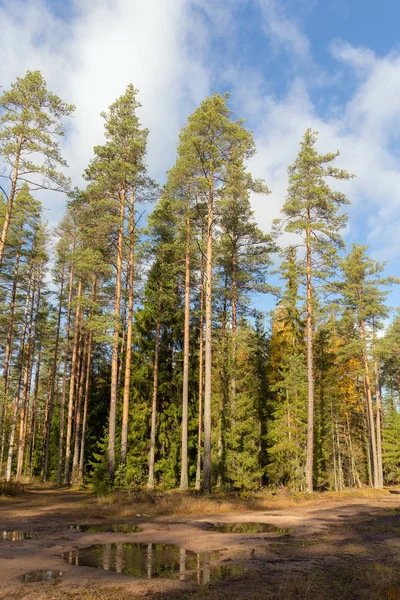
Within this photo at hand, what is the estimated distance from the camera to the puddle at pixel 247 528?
10414 mm

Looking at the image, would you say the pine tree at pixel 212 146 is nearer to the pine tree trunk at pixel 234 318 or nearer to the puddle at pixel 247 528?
the pine tree trunk at pixel 234 318

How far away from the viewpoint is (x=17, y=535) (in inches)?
377

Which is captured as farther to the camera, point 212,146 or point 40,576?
point 212,146

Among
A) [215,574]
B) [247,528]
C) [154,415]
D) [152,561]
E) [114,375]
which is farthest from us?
[154,415]

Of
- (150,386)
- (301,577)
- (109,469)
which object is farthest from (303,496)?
(301,577)

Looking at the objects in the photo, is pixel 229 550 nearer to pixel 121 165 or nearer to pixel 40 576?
pixel 40 576

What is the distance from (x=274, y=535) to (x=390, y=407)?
4746 centimetres

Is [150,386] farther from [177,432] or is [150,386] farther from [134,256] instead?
[134,256]

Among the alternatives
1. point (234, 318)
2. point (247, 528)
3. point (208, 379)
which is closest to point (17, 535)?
point (247, 528)

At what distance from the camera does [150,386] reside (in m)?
27.7

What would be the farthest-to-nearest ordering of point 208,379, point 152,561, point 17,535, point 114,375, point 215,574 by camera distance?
point 114,375
point 208,379
point 17,535
point 152,561
point 215,574

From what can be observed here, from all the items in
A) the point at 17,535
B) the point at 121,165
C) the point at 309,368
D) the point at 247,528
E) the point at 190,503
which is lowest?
the point at 190,503

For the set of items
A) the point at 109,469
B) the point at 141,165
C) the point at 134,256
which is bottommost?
the point at 109,469

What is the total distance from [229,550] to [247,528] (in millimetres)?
3284
